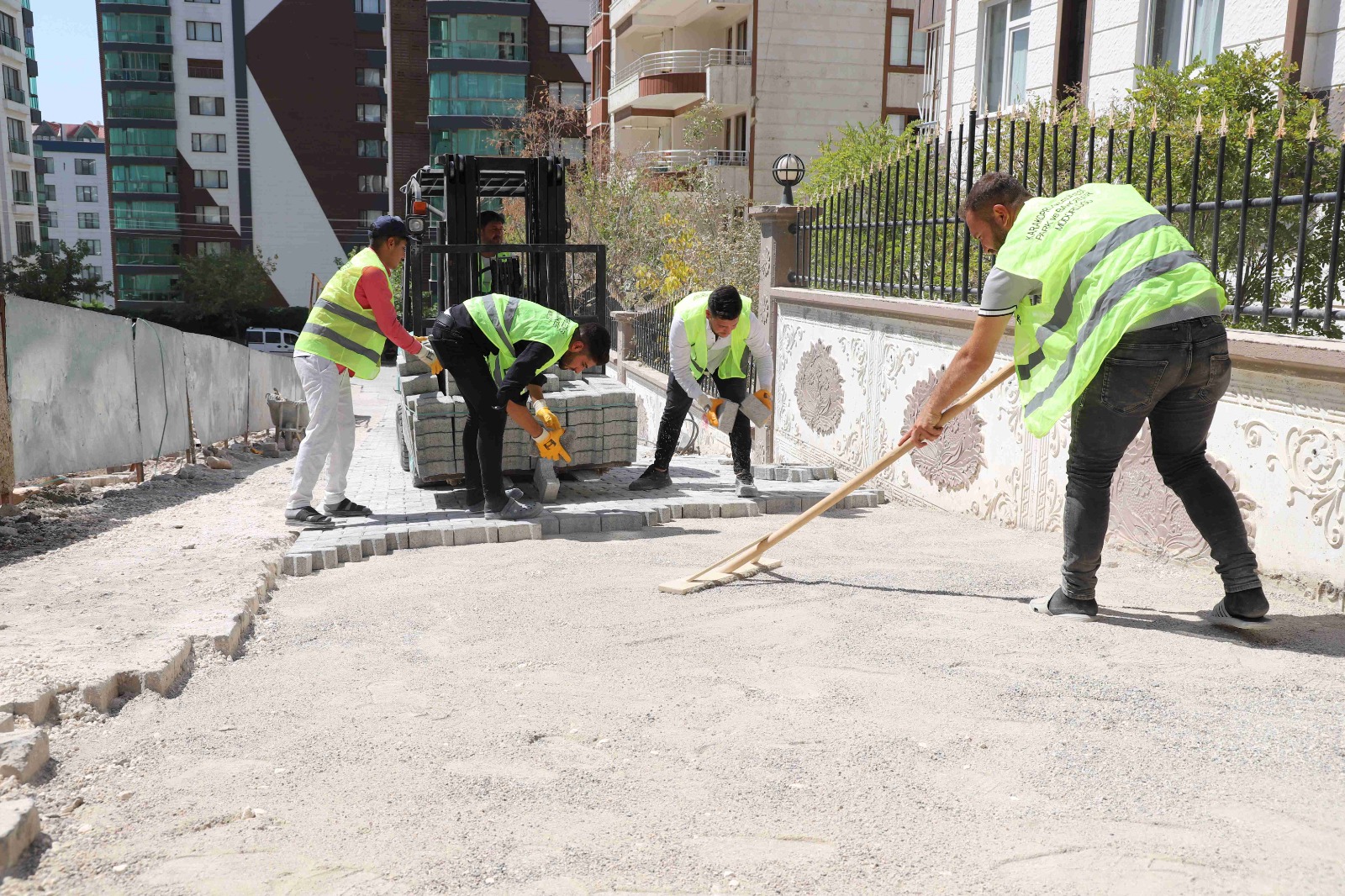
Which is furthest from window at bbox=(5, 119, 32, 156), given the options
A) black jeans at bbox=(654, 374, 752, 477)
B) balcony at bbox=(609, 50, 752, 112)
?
black jeans at bbox=(654, 374, 752, 477)

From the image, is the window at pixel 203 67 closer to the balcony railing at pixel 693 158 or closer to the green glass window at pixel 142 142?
the green glass window at pixel 142 142

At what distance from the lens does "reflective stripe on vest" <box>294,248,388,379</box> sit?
6859 mm

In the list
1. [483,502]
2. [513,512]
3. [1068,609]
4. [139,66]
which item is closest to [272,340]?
[139,66]

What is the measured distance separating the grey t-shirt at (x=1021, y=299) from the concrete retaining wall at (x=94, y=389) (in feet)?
19.7

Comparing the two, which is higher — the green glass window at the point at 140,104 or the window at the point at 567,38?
the window at the point at 567,38

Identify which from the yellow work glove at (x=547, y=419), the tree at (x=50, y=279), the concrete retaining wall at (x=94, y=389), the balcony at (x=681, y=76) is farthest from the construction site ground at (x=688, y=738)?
the tree at (x=50, y=279)

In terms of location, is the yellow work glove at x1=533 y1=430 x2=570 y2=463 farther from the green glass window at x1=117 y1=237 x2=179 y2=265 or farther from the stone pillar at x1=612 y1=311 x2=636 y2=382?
the green glass window at x1=117 y1=237 x2=179 y2=265

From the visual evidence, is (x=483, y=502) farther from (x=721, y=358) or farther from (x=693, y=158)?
(x=693, y=158)

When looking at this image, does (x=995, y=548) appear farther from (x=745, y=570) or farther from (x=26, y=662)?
(x=26, y=662)

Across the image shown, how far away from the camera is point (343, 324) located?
6.89 meters

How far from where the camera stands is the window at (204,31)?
58125 mm

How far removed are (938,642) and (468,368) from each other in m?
3.55

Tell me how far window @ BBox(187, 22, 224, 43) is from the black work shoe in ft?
196

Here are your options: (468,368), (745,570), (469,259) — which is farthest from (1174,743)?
(469,259)
